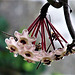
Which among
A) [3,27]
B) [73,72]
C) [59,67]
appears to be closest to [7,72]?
[3,27]

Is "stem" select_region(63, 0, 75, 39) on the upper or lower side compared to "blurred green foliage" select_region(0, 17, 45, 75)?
lower

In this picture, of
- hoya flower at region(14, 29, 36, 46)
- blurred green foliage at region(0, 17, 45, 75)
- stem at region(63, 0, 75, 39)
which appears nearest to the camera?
stem at region(63, 0, 75, 39)

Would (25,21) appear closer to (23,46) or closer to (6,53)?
(6,53)

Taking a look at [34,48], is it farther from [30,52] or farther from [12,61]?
[12,61]

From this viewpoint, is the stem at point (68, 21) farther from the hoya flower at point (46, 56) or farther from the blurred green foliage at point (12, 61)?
the blurred green foliage at point (12, 61)

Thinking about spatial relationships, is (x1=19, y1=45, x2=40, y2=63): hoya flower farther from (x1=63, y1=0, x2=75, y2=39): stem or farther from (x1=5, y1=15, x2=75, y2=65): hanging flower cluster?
(x1=63, y1=0, x2=75, y2=39): stem

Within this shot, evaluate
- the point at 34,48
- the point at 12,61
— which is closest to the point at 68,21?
the point at 34,48

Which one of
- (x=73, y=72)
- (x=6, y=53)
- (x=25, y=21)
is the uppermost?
(x=25, y=21)

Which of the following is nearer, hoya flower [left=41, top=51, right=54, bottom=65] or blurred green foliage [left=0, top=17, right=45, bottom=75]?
Result: hoya flower [left=41, top=51, right=54, bottom=65]

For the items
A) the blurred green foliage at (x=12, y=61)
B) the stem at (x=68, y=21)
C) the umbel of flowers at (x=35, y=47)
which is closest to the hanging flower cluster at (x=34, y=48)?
the umbel of flowers at (x=35, y=47)

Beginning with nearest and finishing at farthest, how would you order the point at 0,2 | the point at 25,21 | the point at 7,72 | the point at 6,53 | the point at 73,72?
the point at 6,53 → the point at 7,72 → the point at 25,21 → the point at 0,2 → the point at 73,72

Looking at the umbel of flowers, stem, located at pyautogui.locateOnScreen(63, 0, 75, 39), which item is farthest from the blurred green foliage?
stem, located at pyautogui.locateOnScreen(63, 0, 75, 39)
